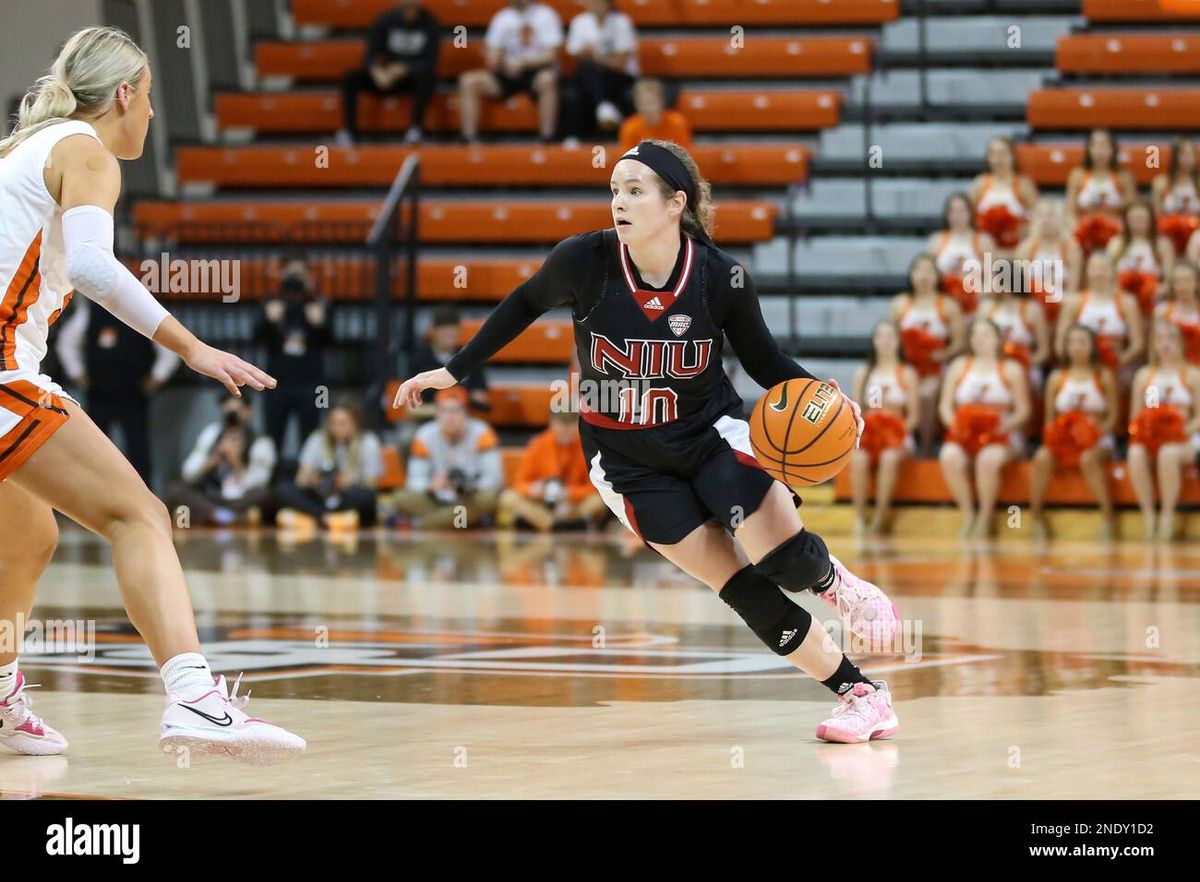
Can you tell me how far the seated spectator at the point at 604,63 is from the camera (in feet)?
56.7

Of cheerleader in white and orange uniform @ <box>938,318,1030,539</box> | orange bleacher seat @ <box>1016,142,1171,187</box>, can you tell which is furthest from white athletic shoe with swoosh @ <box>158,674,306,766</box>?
orange bleacher seat @ <box>1016,142,1171,187</box>

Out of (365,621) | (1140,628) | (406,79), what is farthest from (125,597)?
(406,79)

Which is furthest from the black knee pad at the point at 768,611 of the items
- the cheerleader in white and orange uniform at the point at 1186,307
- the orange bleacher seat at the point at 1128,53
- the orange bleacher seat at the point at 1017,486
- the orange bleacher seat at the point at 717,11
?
the orange bleacher seat at the point at 717,11

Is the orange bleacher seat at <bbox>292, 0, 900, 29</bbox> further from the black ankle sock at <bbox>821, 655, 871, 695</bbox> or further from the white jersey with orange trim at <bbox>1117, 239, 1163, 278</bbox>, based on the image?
the black ankle sock at <bbox>821, 655, 871, 695</bbox>

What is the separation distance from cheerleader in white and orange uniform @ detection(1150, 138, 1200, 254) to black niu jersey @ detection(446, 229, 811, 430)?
367 inches

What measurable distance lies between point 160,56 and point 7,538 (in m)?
14.2

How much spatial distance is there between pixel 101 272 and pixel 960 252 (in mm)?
10695

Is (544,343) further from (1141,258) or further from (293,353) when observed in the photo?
(1141,258)

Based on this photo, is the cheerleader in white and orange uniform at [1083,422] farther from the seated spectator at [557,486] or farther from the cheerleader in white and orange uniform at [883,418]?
the seated spectator at [557,486]

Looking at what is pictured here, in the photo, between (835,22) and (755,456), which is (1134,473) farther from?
(755,456)

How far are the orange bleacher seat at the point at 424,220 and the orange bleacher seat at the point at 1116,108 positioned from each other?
2.40 meters

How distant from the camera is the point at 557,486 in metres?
14.6

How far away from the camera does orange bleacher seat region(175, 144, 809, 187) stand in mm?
17094

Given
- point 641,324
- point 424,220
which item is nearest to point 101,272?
point 641,324
